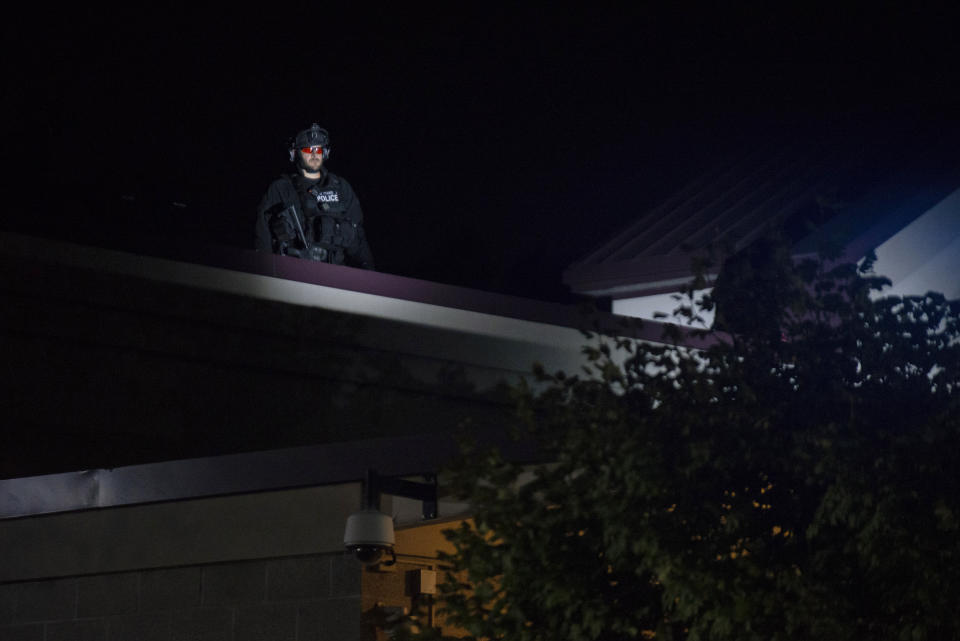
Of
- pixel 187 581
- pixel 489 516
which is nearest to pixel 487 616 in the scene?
pixel 489 516

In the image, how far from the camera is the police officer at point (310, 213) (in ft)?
43.9

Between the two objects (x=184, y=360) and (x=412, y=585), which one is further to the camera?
(x=184, y=360)

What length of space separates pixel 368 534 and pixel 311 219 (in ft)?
21.6

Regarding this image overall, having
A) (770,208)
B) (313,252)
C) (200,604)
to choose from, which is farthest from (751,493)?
(770,208)

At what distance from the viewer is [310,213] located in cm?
1350

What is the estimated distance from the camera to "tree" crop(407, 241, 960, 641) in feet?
17.0

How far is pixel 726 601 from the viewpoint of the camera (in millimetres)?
5234

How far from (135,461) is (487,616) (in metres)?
6.42

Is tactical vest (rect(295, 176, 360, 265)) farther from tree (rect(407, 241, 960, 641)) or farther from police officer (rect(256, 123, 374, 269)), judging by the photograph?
tree (rect(407, 241, 960, 641))

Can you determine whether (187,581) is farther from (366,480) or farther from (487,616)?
(487,616)

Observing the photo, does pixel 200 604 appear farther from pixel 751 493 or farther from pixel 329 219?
pixel 329 219

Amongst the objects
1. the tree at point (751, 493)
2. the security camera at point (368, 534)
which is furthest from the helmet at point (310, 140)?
the tree at point (751, 493)

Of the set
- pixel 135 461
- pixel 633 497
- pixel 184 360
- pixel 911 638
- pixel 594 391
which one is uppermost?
pixel 184 360

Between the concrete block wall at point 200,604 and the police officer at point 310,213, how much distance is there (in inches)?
198
